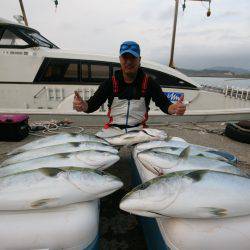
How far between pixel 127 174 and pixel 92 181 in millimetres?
2337

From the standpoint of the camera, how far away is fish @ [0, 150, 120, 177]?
2.71 metres

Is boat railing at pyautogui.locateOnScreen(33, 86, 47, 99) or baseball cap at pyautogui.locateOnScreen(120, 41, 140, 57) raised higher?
baseball cap at pyautogui.locateOnScreen(120, 41, 140, 57)

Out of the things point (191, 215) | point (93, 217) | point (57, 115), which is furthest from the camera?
point (57, 115)

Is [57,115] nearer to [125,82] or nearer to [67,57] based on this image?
[67,57]

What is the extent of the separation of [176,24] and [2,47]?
762 cm

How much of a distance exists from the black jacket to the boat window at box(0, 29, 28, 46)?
5908 mm

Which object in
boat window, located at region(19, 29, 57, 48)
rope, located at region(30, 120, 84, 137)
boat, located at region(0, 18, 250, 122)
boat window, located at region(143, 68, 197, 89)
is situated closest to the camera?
rope, located at region(30, 120, 84, 137)

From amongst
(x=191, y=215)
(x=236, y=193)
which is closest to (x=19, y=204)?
(x=191, y=215)

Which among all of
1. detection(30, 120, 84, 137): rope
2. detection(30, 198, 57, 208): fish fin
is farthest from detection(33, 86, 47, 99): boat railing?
detection(30, 198, 57, 208): fish fin

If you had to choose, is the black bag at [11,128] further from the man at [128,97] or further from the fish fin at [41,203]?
the fish fin at [41,203]

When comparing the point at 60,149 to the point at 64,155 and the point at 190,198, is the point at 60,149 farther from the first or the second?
the point at 190,198

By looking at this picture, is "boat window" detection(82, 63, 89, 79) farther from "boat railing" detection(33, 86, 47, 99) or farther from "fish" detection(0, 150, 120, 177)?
"fish" detection(0, 150, 120, 177)

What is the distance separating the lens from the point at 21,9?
1175cm

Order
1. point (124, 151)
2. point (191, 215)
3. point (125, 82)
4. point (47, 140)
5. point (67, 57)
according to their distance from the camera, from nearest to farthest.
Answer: point (191, 215), point (47, 140), point (125, 82), point (124, 151), point (67, 57)
